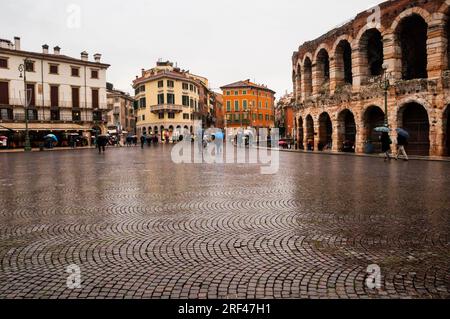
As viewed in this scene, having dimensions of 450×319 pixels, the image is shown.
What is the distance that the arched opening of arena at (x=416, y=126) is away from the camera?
936 inches

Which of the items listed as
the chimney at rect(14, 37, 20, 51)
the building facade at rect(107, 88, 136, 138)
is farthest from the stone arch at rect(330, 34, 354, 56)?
the building facade at rect(107, 88, 136, 138)

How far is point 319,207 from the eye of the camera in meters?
Answer: 7.75

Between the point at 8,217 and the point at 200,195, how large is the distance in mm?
4301

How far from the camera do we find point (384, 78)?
2470 cm

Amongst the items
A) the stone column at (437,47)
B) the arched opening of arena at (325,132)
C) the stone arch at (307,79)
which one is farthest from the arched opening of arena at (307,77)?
the stone column at (437,47)

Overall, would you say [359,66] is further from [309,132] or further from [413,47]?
[309,132]

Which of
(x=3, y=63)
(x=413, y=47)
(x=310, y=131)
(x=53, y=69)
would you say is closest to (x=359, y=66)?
(x=413, y=47)

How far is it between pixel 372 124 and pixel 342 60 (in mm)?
6273

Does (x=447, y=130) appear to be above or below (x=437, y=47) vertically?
below

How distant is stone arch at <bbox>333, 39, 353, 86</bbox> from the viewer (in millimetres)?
29641

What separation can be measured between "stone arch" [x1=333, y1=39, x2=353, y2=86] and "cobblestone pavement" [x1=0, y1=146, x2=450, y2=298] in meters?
21.5
